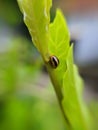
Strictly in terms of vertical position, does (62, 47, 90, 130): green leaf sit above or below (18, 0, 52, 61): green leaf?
below

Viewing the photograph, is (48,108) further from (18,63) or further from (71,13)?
(71,13)

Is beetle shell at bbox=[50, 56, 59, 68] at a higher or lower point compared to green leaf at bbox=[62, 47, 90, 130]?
higher

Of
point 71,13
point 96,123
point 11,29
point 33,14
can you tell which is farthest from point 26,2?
point 71,13

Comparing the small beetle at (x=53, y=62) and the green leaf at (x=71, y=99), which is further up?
the small beetle at (x=53, y=62)

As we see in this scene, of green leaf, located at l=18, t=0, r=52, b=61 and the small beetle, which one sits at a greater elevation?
green leaf, located at l=18, t=0, r=52, b=61

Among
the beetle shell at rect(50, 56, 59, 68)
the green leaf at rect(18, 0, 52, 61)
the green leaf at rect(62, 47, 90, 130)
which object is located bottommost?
the green leaf at rect(62, 47, 90, 130)
